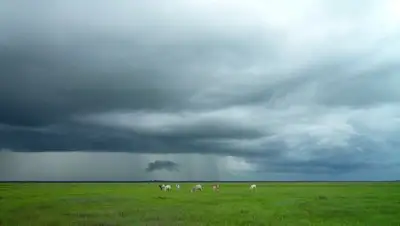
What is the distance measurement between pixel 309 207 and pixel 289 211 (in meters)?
3.25

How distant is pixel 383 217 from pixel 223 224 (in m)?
10.5

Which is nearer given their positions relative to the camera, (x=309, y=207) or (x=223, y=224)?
(x=223, y=224)

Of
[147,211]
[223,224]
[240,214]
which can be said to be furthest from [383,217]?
[147,211]

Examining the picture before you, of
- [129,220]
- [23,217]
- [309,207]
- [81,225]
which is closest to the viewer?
[81,225]

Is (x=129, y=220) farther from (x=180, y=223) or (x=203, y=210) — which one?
(x=203, y=210)

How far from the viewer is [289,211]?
29.8m

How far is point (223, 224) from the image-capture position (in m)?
23.8

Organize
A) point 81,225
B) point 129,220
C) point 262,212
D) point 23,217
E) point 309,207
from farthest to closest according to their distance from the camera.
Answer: point 309,207 → point 262,212 → point 23,217 → point 129,220 → point 81,225

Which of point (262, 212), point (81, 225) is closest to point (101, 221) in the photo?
point (81, 225)

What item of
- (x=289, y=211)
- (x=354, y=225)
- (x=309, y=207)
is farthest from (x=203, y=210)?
(x=354, y=225)

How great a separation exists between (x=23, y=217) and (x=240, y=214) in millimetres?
13149

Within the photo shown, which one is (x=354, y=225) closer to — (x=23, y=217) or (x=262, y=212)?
(x=262, y=212)

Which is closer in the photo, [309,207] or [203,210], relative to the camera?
[203,210]

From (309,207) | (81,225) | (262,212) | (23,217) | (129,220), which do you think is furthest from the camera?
(309,207)
